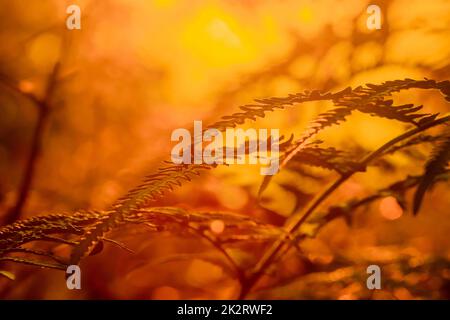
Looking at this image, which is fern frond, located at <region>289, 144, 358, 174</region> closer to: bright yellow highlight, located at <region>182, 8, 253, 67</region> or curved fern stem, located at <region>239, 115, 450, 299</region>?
curved fern stem, located at <region>239, 115, 450, 299</region>

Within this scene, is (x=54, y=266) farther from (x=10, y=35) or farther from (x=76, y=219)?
(x=10, y=35)

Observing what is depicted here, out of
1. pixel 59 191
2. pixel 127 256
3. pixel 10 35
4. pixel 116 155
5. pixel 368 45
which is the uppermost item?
pixel 10 35

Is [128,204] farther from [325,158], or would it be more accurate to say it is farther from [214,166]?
[325,158]

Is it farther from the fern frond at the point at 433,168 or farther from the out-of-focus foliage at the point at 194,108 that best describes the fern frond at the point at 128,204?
the out-of-focus foliage at the point at 194,108

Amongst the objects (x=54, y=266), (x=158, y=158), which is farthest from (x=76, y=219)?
(x=158, y=158)

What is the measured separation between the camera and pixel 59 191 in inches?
39.9

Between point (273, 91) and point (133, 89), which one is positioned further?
point (133, 89)

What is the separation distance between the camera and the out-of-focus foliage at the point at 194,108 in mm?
897

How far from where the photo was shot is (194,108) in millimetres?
1086

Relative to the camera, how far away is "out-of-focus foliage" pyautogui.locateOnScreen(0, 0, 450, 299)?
90 cm

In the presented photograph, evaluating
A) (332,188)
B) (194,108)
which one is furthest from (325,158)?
(194,108)
